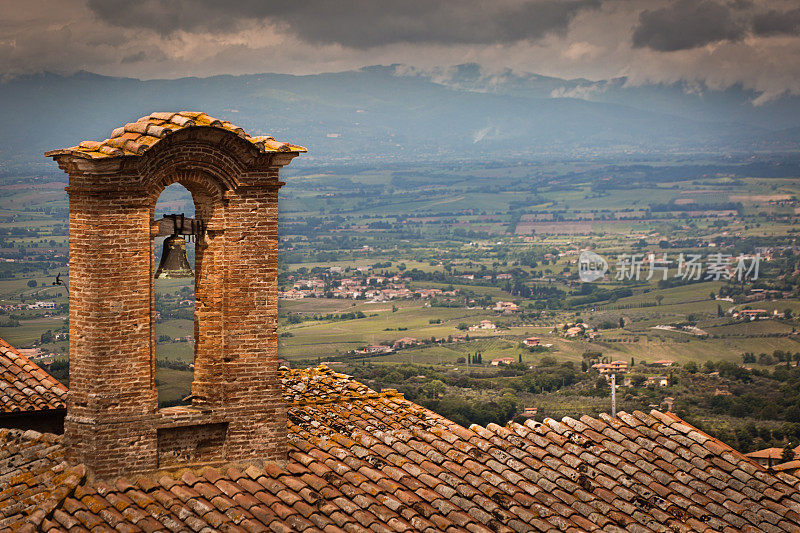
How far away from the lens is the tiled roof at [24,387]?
1714 centimetres

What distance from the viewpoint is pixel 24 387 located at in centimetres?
1767

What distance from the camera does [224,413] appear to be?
1120 cm

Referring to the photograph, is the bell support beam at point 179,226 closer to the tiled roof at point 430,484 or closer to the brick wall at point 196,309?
the brick wall at point 196,309

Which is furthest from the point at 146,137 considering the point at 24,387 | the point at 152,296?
the point at 24,387

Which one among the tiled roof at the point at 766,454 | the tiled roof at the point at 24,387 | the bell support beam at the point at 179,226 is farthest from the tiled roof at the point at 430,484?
the tiled roof at the point at 766,454

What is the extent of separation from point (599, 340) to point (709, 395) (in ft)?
152

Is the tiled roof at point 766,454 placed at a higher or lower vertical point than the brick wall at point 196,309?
lower

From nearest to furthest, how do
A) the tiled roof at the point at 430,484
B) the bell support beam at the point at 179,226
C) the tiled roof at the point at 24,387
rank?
the tiled roof at the point at 430,484, the bell support beam at the point at 179,226, the tiled roof at the point at 24,387

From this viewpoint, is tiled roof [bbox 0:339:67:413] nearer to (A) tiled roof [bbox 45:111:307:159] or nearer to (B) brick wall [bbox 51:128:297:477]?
(B) brick wall [bbox 51:128:297:477]

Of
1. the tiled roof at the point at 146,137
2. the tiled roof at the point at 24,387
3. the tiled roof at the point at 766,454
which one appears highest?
the tiled roof at the point at 146,137

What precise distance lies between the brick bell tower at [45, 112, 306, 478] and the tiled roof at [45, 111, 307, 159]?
17 millimetres

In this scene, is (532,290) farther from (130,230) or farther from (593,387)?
(130,230)

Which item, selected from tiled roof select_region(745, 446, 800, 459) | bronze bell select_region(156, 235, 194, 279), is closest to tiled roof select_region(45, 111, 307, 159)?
bronze bell select_region(156, 235, 194, 279)

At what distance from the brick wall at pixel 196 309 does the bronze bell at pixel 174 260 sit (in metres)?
0.19
